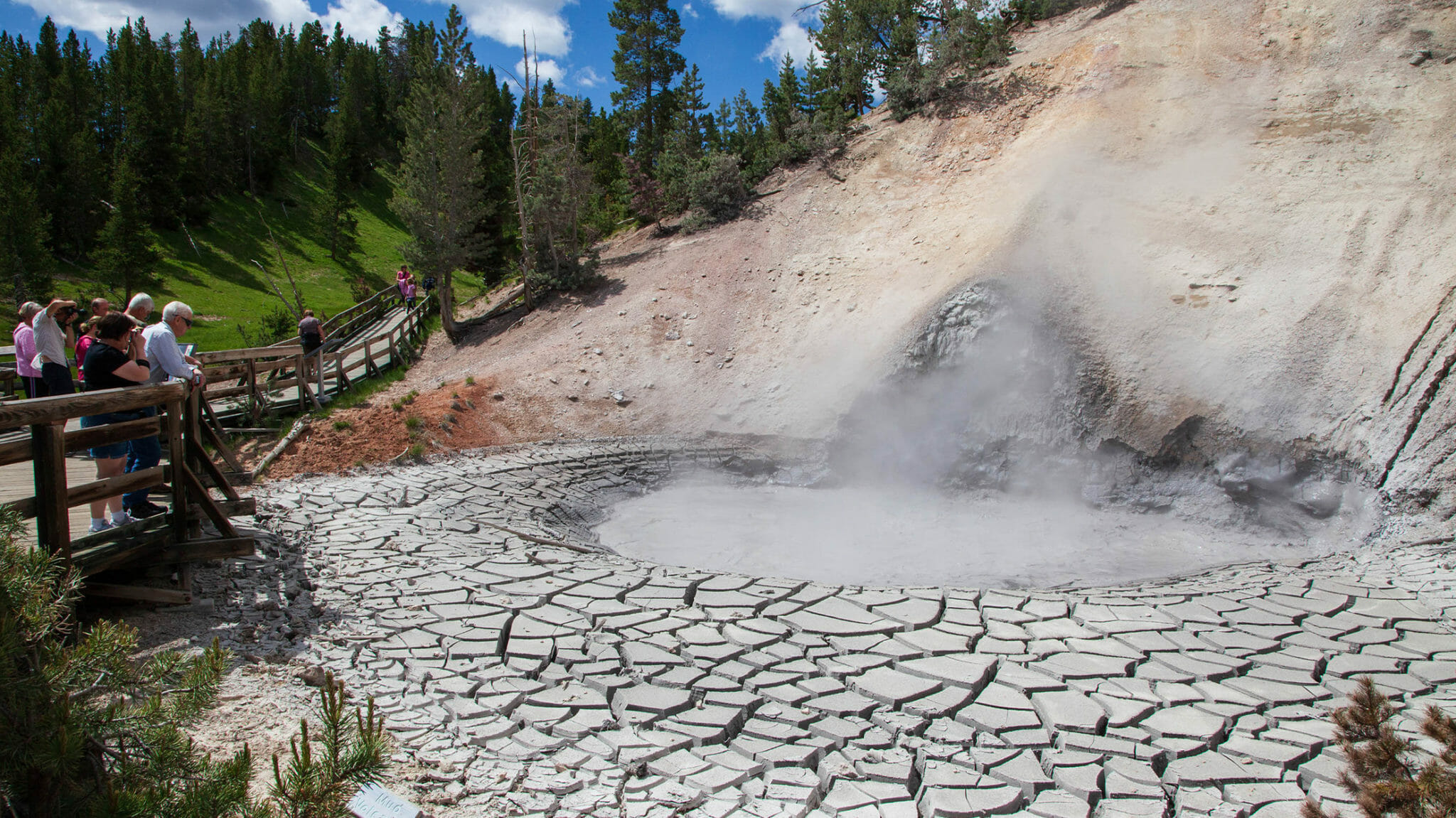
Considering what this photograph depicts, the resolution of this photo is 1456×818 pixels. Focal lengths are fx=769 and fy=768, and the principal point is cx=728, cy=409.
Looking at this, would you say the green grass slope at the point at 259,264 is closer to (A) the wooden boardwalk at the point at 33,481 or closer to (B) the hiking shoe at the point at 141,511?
(A) the wooden boardwalk at the point at 33,481

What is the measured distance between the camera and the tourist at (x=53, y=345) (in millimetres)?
6809

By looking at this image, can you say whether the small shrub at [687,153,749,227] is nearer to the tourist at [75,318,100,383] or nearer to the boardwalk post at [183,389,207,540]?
the tourist at [75,318,100,383]

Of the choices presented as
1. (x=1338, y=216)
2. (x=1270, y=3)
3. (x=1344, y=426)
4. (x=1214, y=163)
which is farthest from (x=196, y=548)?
(x=1270, y=3)

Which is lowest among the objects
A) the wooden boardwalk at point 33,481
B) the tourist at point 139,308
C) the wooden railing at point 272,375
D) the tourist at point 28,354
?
the wooden boardwalk at point 33,481

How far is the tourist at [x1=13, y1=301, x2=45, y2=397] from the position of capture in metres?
7.56

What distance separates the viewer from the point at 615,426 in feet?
42.9

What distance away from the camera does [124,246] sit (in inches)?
1079

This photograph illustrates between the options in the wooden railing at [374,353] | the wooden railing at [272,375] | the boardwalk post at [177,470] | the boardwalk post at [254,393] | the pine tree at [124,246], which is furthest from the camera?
the pine tree at [124,246]

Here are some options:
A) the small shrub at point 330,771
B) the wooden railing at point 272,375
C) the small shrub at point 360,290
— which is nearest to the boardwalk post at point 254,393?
the wooden railing at point 272,375

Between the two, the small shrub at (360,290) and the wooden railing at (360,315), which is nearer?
the wooden railing at (360,315)

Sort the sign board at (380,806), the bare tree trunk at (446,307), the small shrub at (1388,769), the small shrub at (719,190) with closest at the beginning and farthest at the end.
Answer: the small shrub at (1388,769)
the sign board at (380,806)
the small shrub at (719,190)
the bare tree trunk at (446,307)

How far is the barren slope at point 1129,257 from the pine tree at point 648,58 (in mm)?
11203

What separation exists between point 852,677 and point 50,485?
467 centimetres

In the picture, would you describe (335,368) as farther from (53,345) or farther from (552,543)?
(552,543)
